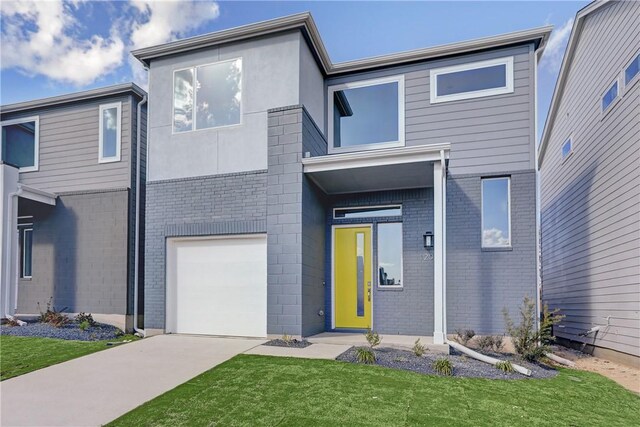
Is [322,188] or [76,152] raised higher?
[76,152]

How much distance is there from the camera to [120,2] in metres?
10.2

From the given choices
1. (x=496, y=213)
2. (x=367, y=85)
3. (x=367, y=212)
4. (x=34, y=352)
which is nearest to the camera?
(x=34, y=352)

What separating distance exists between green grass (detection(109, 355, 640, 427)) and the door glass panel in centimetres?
293

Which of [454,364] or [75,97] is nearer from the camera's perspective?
[454,364]

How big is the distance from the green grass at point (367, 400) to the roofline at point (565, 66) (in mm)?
7318

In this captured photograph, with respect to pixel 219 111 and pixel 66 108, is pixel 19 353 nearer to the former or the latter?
pixel 219 111

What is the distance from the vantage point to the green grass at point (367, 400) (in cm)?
362

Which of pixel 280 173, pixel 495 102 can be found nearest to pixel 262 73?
pixel 280 173

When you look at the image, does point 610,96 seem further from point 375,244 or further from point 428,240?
point 375,244

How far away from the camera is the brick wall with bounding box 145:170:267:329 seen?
24.0 feet

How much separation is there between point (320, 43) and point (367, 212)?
3.57 meters

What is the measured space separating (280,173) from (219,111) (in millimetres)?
1903

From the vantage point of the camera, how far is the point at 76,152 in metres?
9.62

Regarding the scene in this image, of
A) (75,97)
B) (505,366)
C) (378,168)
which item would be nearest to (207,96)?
(378,168)
